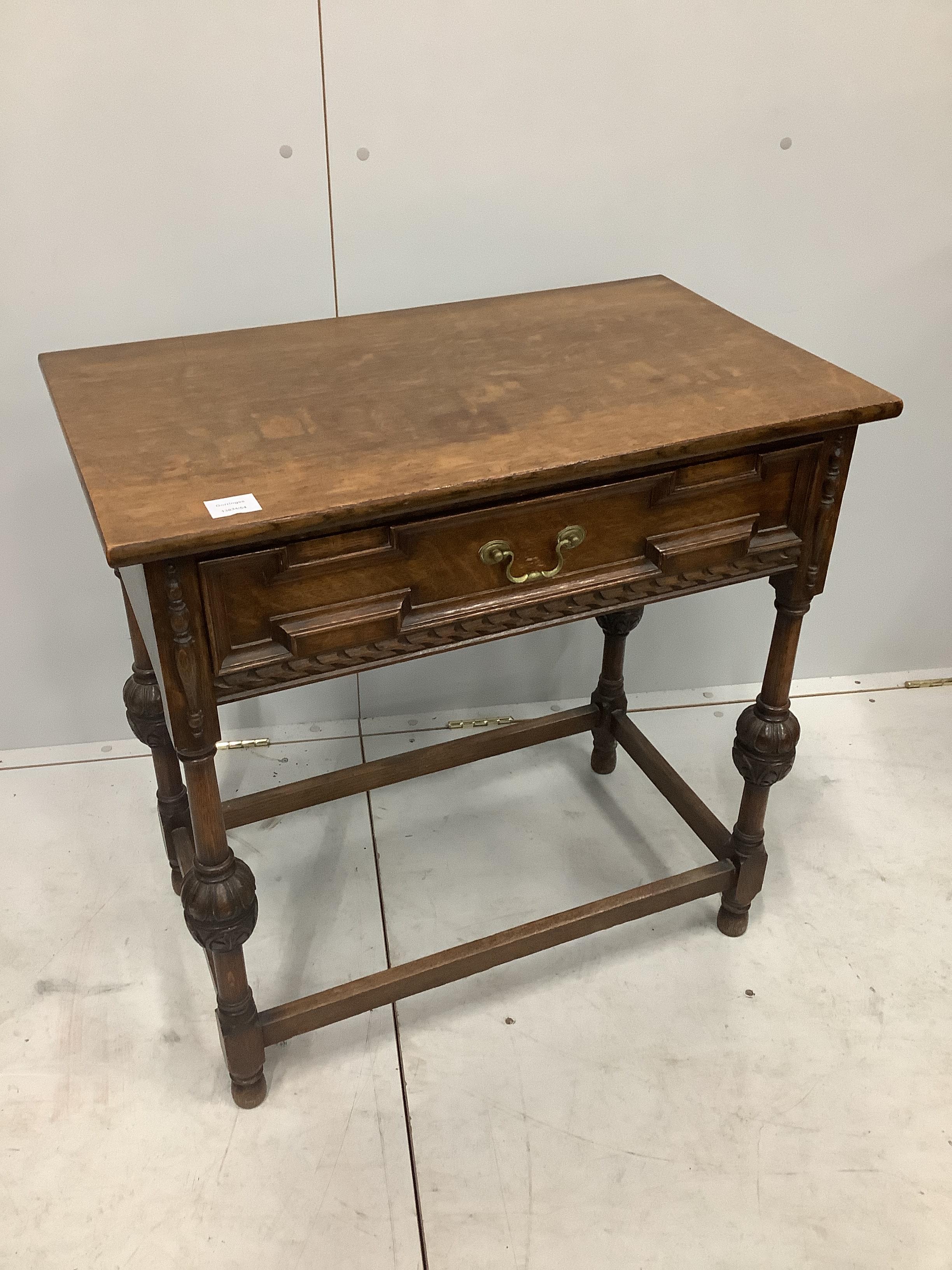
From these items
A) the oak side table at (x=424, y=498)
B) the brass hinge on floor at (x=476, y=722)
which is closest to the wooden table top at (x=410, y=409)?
the oak side table at (x=424, y=498)

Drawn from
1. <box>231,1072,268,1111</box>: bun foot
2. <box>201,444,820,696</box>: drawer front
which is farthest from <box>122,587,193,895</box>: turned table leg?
<box>201,444,820,696</box>: drawer front

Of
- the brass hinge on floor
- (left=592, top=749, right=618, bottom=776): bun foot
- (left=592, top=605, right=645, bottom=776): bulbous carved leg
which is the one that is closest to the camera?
(left=592, top=605, right=645, bottom=776): bulbous carved leg

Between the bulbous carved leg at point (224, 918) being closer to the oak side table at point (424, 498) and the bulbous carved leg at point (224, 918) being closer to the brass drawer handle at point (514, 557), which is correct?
the oak side table at point (424, 498)

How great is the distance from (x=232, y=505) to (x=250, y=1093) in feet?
3.62

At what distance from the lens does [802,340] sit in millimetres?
2561

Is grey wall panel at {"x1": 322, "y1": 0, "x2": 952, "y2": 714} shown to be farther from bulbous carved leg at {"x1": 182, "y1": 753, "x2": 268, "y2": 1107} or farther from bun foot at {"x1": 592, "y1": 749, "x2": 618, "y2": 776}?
bulbous carved leg at {"x1": 182, "y1": 753, "x2": 268, "y2": 1107}

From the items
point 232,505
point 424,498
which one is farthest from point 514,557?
point 232,505

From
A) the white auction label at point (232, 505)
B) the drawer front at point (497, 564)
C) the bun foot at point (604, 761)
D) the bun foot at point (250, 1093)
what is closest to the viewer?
the white auction label at point (232, 505)

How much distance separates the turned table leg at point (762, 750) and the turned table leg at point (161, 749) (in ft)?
3.36

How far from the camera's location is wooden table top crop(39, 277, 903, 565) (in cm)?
143

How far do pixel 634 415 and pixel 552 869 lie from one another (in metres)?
1.16

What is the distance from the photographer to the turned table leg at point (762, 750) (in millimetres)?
1926

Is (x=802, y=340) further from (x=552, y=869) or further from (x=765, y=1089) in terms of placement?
(x=765, y=1089)

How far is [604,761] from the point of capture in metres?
2.68
